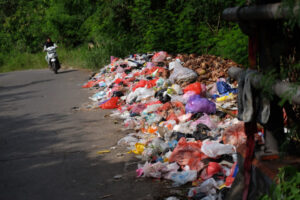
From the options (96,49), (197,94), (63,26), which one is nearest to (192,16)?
(96,49)

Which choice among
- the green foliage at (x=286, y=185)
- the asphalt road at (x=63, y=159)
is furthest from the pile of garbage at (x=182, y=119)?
the green foliage at (x=286, y=185)

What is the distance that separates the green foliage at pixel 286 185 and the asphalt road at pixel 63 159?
1669 mm

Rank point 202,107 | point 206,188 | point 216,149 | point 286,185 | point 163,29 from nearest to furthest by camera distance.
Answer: point 286,185
point 206,188
point 216,149
point 202,107
point 163,29

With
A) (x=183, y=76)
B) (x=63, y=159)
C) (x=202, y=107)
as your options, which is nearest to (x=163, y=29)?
(x=183, y=76)

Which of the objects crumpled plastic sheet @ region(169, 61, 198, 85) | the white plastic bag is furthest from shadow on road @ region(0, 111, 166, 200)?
crumpled plastic sheet @ region(169, 61, 198, 85)

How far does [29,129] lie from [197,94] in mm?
2985

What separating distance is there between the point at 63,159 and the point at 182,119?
6.39 feet

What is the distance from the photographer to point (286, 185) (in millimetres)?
1969

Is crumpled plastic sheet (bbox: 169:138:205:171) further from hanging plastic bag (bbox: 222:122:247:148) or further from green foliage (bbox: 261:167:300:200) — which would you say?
green foliage (bbox: 261:167:300:200)

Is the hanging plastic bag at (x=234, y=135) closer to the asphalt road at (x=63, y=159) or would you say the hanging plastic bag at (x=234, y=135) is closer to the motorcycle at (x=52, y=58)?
the asphalt road at (x=63, y=159)

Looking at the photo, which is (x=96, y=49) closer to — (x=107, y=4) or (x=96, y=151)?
(x=107, y=4)

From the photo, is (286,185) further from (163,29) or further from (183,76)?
(163,29)

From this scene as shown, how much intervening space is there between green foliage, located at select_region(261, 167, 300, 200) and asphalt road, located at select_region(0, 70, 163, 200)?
5.48 ft

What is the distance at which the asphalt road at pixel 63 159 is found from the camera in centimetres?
379
